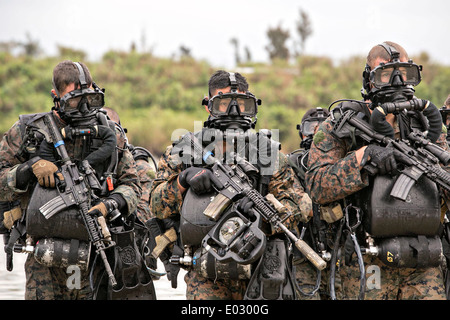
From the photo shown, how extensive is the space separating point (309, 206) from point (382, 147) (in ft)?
5.17

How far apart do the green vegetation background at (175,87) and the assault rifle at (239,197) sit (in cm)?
1854

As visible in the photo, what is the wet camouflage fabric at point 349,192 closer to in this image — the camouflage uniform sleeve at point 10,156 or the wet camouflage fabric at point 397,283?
the wet camouflage fabric at point 397,283

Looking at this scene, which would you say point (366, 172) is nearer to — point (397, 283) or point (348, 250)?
point (348, 250)

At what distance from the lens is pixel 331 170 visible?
5.62 metres

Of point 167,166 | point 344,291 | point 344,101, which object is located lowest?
point 344,291

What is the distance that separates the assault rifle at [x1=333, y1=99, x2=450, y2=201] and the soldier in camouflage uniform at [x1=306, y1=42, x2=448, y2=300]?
0.09m

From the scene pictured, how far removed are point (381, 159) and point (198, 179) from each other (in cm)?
132

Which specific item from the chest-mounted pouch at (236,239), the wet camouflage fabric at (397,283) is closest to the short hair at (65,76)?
the chest-mounted pouch at (236,239)

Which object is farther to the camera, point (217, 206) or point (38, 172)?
point (38, 172)

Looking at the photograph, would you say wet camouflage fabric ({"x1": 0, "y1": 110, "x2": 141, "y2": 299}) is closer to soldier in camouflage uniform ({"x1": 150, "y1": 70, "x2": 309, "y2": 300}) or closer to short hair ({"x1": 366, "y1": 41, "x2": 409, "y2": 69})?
soldier in camouflage uniform ({"x1": 150, "y1": 70, "x2": 309, "y2": 300})

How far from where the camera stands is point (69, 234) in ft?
19.0

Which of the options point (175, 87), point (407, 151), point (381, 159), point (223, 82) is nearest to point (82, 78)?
point (223, 82)

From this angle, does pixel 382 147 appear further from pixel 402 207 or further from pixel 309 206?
pixel 309 206
